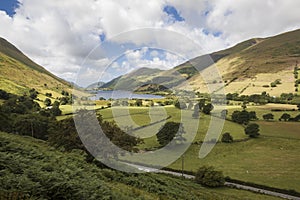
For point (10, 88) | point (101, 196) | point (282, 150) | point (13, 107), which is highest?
point (10, 88)

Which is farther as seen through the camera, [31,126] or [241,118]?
[241,118]

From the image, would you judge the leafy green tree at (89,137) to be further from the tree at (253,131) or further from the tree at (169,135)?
the tree at (253,131)

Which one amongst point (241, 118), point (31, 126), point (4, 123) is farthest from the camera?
point (241, 118)

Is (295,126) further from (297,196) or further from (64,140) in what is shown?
(64,140)

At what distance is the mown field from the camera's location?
45.9m

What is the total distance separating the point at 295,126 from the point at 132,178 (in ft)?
268

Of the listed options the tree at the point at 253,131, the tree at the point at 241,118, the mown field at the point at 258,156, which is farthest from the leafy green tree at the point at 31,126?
the tree at the point at 241,118

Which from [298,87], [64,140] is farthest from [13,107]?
[298,87]

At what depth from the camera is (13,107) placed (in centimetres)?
7738

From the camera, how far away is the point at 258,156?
58.2 meters

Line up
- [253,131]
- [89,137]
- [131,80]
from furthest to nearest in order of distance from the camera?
[253,131]
[131,80]
[89,137]

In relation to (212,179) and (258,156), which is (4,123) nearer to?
(212,179)

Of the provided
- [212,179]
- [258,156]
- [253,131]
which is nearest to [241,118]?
Answer: [253,131]

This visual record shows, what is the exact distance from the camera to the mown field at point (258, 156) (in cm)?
4591
